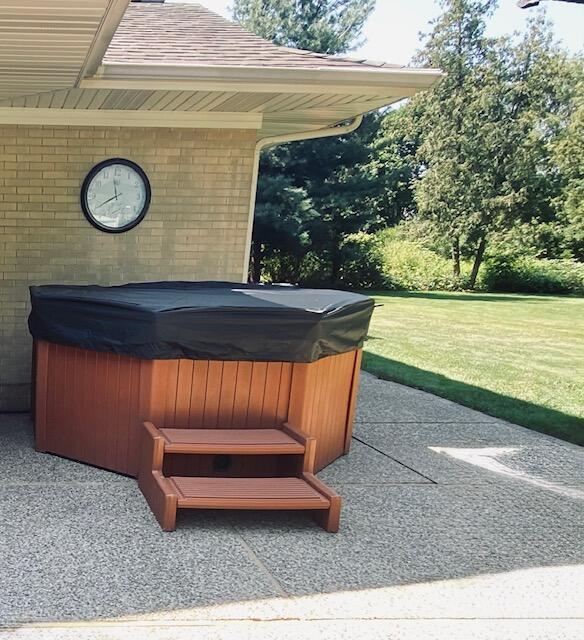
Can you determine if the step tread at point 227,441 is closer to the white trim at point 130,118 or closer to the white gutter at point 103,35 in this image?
the white gutter at point 103,35

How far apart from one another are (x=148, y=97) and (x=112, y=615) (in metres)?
4.03

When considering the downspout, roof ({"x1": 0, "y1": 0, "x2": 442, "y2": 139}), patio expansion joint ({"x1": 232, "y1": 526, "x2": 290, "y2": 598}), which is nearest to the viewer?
patio expansion joint ({"x1": 232, "y1": 526, "x2": 290, "y2": 598})

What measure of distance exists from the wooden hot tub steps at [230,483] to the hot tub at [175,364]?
21cm

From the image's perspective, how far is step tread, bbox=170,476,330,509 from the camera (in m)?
4.11

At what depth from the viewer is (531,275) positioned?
1240 inches

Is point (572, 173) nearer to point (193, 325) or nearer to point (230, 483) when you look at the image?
point (193, 325)

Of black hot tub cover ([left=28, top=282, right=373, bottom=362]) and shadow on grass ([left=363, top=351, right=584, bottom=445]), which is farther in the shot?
shadow on grass ([left=363, top=351, right=584, bottom=445])

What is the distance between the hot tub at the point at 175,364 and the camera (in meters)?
4.70

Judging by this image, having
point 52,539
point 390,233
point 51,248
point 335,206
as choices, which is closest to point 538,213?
point 390,233

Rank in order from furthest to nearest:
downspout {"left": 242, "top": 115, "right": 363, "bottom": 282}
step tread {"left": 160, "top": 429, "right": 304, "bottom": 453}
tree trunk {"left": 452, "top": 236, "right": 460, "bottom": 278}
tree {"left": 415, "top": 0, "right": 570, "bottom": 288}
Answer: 1. tree {"left": 415, "top": 0, "right": 570, "bottom": 288}
2. tree trunk {"left": 452, "top": 236, "right": 460, "bottom": 278}
3. downspout {"left": 242, "top": 115, "right": 363, "bottom": 282}
4. step tread {"left": 160, "top": 429, "right": 304, "bottom": 453}

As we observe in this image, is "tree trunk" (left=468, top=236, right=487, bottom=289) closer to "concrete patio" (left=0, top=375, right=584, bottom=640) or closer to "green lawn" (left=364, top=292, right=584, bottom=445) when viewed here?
"green lawn" (left=364, top=292, right=584, bottom=445)

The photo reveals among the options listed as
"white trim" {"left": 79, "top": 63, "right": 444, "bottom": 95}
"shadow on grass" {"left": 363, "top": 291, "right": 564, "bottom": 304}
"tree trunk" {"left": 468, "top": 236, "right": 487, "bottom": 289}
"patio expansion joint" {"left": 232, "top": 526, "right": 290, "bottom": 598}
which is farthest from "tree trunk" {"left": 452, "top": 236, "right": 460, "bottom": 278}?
"patio expansion joint" {"left": 232, "top": 526, "right": 290, "bottom": 598}

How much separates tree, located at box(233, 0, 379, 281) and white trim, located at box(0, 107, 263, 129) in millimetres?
18027

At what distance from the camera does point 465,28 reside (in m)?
34.0
